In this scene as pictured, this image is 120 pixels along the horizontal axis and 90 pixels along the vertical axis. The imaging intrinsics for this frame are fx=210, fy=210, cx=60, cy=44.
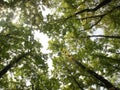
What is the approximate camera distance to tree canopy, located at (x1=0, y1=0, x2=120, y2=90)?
11.0 metres

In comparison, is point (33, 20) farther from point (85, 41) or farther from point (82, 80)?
point (82, 80)

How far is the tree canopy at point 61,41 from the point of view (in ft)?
36.1

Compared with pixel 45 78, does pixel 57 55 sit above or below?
above

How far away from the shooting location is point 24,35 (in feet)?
36.2

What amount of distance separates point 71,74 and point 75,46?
6.47 feet

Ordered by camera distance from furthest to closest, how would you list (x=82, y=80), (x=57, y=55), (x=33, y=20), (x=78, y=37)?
(x=57, y=55) < (x=82, y=80) < (x=78, y=37) < (x=33, y=20)

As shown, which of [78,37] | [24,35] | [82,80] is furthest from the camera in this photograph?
[82,80]

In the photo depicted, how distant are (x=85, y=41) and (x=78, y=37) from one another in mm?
748

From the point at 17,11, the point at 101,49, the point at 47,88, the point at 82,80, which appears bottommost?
the point at 47,88

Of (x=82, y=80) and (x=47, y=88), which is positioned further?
(x=82, y=80)

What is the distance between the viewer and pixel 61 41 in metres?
15.0

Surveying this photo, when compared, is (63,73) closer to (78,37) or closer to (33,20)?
(78,37)

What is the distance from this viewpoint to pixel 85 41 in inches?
539

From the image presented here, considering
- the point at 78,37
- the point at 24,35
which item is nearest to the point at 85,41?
the point at 78,37
